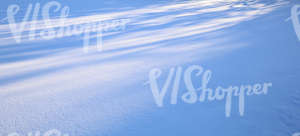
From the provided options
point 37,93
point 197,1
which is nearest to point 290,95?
point 37,93

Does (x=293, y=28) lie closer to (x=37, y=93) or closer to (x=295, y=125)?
(x=295, y=125)

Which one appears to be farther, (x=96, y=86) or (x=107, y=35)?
(x=107, y=35)

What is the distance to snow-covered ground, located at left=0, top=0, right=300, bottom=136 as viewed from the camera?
3.06 metres

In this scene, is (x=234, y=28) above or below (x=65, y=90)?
above

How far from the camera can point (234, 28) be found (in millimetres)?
7332

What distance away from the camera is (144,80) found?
4258mm

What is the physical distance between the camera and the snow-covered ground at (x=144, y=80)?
10.0 feet

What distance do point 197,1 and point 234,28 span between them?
25.5 ft

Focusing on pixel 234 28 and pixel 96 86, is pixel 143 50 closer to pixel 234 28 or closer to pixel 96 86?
pixel 96 86

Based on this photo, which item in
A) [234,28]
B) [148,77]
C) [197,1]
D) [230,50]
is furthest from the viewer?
[197,1]

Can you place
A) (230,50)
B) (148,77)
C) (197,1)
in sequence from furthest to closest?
(197,1)
(230,50)
(148,77)

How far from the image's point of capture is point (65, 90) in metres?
4.05

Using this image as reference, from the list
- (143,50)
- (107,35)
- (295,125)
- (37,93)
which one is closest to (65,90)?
(37,93)

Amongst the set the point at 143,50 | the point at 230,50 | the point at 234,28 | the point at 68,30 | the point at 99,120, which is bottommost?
the point at 99,120
